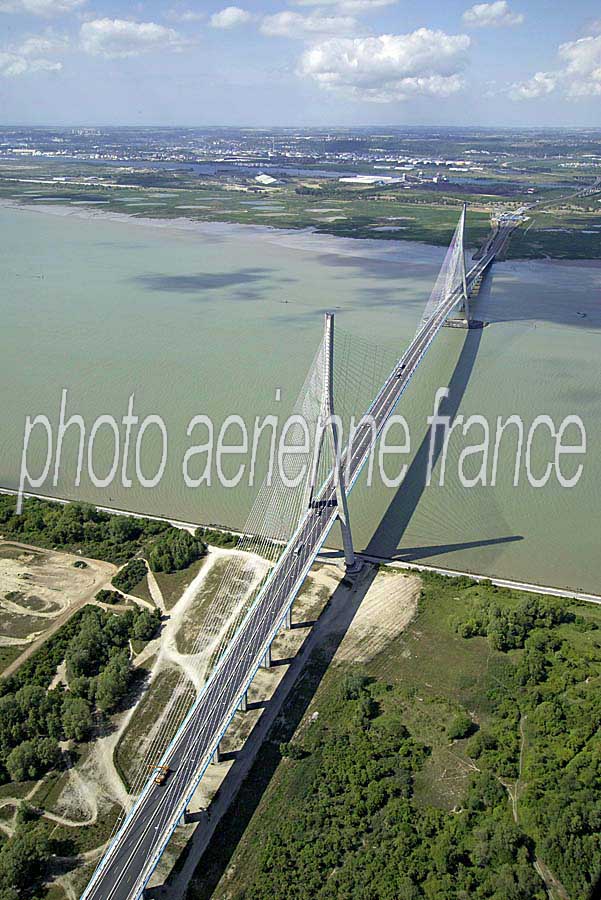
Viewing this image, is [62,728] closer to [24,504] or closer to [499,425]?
[24,504]

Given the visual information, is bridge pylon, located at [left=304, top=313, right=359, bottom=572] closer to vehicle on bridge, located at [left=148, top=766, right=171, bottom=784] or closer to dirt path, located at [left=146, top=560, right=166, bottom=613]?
dirt path, located at [left=146, top=560, right=166, bottom=613]

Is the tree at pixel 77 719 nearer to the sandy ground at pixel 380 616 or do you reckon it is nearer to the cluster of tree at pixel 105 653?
the cluster of tree at pixel 105 653

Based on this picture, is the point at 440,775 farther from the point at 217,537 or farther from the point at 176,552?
the point at 217,537

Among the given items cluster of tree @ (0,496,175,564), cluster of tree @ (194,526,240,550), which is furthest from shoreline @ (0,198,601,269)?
cluster of tree @ (0,496,175,564)

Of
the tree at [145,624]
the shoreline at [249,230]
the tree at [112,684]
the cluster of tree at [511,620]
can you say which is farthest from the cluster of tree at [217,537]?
the shoreline at [249,230]

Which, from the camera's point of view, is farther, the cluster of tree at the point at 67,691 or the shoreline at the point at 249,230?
the shoreline at the point at 249,230

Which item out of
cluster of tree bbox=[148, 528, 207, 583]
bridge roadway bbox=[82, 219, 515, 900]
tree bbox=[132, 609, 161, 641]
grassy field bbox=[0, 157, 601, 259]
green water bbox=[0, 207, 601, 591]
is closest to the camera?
bridge roadway bbox=[82, 219, 515, 900]

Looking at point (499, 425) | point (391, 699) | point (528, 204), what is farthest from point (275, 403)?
point (528, 204)
